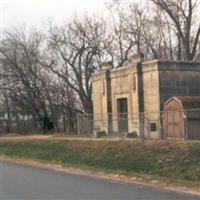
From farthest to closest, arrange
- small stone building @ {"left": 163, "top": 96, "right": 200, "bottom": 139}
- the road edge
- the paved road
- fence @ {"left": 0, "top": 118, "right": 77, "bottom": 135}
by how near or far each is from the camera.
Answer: fence @ {"left": 0, "top": 118, "right": 77, "bottom": 135}, small stone building @ {"left": 163, "top": 96, "right": 200, "bottom": 139}, the road edge, the paved road

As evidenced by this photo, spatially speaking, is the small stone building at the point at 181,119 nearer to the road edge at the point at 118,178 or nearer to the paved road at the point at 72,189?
the road edge at the point at 118,178

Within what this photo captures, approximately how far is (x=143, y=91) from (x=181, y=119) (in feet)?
31.7

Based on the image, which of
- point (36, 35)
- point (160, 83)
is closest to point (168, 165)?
point (160, 83)

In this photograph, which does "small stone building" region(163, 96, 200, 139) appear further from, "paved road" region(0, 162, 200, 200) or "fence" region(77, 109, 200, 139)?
"paved road" region(0, 162, 200, 200)

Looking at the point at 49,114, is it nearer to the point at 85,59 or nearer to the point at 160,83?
the point at 85,59

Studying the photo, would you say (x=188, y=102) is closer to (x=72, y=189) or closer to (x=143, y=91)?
(x=143, y=91)

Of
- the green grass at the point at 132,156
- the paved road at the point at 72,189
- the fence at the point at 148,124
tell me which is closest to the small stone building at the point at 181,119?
the fence at the point at 148,124

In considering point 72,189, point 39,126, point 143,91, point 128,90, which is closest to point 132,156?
point 72,189

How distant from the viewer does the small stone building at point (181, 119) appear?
32281 millimetres

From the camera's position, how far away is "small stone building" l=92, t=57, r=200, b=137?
39.8 m

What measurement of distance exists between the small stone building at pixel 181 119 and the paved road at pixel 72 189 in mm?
13099

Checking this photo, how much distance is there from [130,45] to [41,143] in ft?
87.9

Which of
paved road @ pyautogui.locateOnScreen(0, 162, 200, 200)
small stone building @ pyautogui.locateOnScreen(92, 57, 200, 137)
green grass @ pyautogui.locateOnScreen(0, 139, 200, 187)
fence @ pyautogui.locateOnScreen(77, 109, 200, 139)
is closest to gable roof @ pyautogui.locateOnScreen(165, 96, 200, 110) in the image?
fence @ pyautogui.locateOnScreen(77, 109, 200, 139)

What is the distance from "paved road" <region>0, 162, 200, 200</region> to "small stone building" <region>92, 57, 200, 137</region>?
16.7 meters
